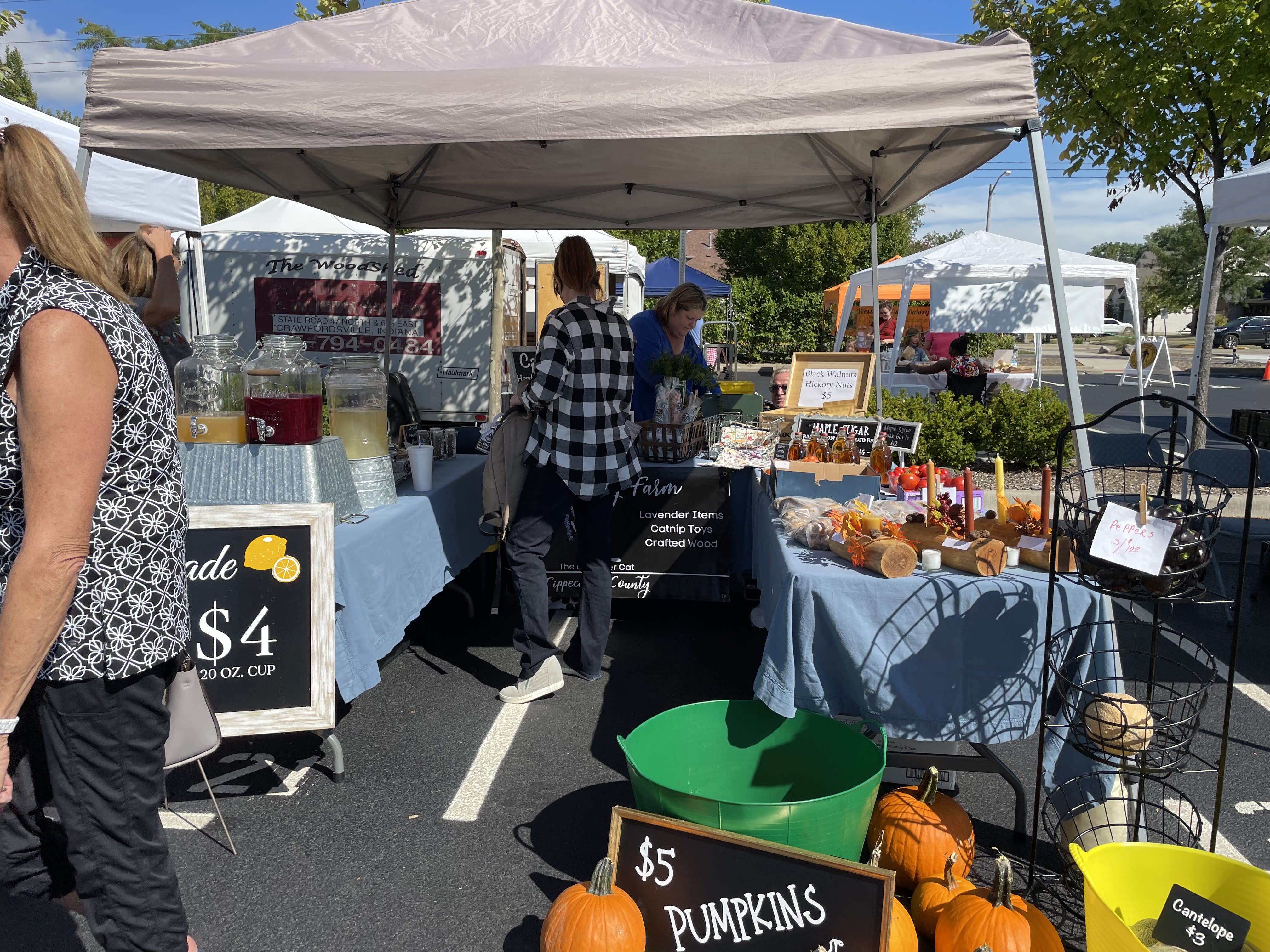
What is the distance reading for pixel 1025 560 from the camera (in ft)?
9.16

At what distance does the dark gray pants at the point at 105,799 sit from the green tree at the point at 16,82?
39.2 ft

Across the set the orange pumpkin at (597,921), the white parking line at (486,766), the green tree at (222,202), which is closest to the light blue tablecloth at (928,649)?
the orange pumpkin at (597,921)

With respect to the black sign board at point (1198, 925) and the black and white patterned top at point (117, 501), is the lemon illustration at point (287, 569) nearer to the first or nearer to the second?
the black and white patterned top at point (117, 501)

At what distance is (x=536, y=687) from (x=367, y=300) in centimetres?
728

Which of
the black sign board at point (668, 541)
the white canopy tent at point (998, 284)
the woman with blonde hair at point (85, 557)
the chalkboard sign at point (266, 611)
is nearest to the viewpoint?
the woman with blonde hair at point (85, 557)

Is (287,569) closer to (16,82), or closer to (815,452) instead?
(815,452)

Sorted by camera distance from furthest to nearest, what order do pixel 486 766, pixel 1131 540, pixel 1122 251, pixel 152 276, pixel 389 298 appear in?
pixel 1122 251, pixel 389 298, pixel 152 276, pixel 486 766, pixel 1131 540

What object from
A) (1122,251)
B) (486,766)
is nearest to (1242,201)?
(486,766)

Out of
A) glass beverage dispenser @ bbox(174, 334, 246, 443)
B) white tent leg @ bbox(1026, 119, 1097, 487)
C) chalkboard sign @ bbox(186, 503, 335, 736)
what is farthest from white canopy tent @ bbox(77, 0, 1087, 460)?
chalkboard sign @ bbox(186, 503, 335, 736)

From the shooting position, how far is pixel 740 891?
2.05 m

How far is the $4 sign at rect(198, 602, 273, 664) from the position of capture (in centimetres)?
291

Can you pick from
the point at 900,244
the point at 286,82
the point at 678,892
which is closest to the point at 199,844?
the point at 678,892

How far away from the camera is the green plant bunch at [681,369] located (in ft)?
15.4

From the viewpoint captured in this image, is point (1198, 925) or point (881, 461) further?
point (881, 461)
